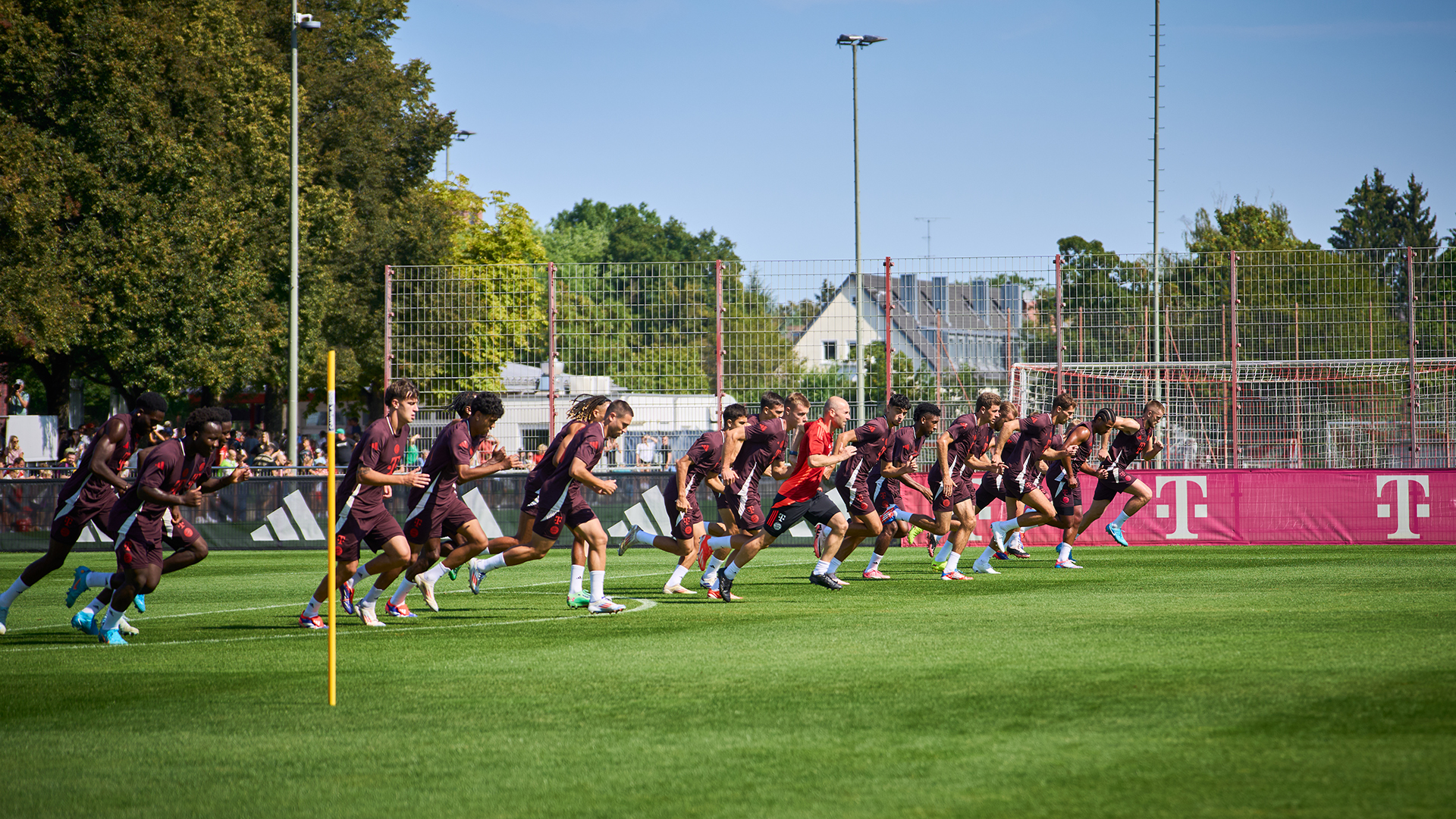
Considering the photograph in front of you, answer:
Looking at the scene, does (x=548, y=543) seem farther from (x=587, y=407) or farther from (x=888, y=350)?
(x=888, y=350)

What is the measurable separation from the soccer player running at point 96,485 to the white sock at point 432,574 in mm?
2773

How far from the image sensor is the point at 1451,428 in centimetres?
2217

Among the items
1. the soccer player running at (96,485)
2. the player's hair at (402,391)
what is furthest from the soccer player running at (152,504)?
the player's hair at (402,391)

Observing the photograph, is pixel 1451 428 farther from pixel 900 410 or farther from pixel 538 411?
pixel 538 411

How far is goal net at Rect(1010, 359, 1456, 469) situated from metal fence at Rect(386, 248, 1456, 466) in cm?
5

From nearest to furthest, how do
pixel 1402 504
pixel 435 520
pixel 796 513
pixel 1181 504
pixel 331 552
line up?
pixel 331 552 → pixel 435 520 → pixel 796 513 → pixel 1402 504 → pixel 1181 504

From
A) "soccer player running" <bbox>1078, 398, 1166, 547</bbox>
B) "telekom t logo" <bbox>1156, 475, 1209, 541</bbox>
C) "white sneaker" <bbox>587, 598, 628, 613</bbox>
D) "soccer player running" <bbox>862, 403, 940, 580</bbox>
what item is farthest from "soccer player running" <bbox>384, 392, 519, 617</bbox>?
"telekom t logo" <bbox>1156, 475, 1209, 541</bbox>

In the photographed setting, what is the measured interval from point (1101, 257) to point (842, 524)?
454 inches

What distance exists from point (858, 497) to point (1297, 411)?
36.6ft

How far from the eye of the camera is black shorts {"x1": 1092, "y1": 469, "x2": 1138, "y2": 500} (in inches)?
765

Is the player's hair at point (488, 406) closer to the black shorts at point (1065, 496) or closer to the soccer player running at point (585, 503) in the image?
the soccer player running at point (585, 503)

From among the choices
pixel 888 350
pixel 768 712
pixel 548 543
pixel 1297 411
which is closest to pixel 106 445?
pixel 548 543

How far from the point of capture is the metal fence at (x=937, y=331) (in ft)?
74.1

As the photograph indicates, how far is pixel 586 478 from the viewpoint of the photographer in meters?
12.1
